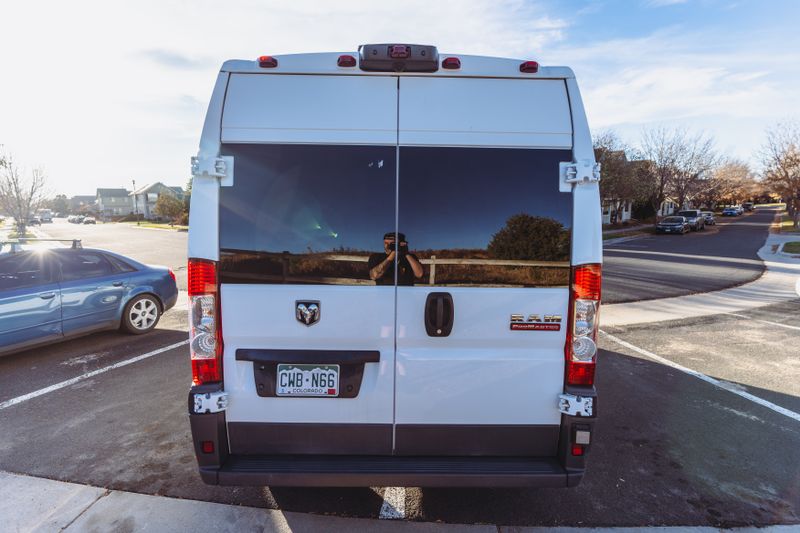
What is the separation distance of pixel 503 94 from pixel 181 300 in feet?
29.0

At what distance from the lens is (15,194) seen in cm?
3059

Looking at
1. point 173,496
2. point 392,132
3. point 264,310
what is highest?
point 392,132

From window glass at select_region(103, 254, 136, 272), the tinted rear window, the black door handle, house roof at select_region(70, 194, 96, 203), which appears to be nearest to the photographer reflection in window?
the tinted rear window

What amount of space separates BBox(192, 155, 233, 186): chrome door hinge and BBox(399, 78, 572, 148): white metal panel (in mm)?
962

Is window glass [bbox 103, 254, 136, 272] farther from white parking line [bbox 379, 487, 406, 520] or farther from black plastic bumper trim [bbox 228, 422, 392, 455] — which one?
white parking line [bbox 379, 487, 406, 520]

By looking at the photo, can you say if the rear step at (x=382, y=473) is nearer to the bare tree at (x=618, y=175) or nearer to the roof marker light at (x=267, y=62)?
the roof marker light at (x=267, y=62)

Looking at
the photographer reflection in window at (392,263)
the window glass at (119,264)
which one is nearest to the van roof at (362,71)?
the photographer reflection in window at (392,263)

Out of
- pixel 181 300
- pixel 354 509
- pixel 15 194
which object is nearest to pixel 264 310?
pixel 354 509

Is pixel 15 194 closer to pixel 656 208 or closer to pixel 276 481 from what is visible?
pixel 276 481

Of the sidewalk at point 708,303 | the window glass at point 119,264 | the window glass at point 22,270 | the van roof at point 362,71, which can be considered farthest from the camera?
the sidewalk at point 708,303

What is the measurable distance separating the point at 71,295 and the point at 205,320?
187 inches

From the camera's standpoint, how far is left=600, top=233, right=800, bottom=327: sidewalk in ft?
27.6

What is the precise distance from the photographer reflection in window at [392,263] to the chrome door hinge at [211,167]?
0.92m

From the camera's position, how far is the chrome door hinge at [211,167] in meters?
2.35
